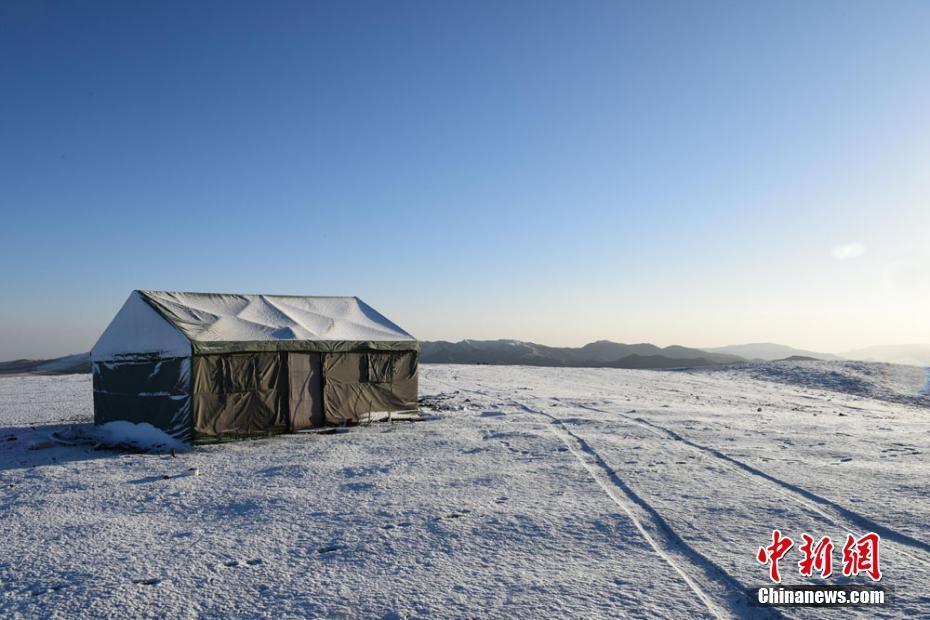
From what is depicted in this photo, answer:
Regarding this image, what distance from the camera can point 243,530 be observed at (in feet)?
22.1

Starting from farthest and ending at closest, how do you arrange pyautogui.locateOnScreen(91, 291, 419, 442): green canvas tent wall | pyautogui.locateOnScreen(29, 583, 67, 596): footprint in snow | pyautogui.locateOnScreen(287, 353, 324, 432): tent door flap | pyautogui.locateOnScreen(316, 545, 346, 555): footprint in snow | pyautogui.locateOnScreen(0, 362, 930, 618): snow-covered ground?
pyautogui.locateOnScreen(287, 353, 324, 432): tent door flap
pyautogui.locateOnScreen(91, 291, 419, 442): green canvas tent wall
pyautogui.locateOnScreen(316, 545, 346, 555): footprint in snow
pyautogui.locateOnScreen(29, 583, 67, 596): footprint in snow
pyautogui.locateOnScreen(0, 362, 930, 618): snow-covered ground

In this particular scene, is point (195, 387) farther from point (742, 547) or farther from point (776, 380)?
point (776, 380)

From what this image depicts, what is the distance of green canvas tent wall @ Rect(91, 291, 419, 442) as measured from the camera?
480 inches

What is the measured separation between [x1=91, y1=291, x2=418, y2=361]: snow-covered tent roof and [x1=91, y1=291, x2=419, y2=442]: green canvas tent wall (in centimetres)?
3

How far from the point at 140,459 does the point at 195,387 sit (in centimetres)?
174

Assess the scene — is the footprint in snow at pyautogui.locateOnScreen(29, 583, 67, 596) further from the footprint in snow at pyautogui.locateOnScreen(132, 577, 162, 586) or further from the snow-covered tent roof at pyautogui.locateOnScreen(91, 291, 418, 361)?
the snow-covered tent roof at pyautogui.locateOnScreen(91, 291, 418, 361)

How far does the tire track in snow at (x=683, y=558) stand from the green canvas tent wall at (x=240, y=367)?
23.0 feet

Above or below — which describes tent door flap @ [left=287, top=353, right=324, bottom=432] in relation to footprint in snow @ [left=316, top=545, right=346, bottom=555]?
above

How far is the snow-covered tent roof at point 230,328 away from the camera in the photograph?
12.5 meters

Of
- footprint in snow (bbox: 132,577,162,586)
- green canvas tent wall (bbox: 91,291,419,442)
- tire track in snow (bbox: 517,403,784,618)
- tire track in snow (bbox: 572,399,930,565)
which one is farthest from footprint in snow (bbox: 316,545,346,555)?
green canvas tent wall (bbox: 91,291,419,442)

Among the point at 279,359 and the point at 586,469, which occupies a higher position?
the point at 279,359

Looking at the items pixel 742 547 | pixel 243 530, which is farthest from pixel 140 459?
pixel 742 547

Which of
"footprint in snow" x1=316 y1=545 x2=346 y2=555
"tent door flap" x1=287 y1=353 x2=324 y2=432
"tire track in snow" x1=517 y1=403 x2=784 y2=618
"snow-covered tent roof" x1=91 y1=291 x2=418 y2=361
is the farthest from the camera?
"tent door flap" x1=287 y1=353 x2=324 y2=432

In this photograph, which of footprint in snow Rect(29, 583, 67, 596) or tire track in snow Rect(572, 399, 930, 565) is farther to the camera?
tire track in snow Rect(572, 399, 930, 565)
